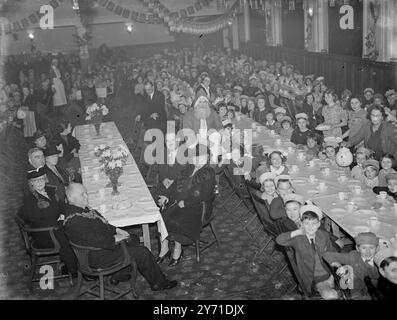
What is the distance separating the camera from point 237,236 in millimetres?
7066

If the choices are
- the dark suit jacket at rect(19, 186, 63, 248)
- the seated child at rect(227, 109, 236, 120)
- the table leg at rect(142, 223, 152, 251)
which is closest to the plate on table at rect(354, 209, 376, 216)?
the table leg at rect(142, 223, 152, 251)

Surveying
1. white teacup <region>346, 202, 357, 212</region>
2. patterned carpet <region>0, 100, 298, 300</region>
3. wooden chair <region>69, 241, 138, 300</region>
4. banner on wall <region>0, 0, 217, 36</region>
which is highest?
banner on wall <region>0, 0, 217, 36</region>

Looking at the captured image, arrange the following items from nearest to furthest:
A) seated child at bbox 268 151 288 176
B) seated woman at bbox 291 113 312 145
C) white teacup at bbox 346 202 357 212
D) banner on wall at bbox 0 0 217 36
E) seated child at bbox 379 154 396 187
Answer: white teacup at bbox 346 202 357 212, seated child at bbox 379 154 396 187, seated child at bbox 268 151 288 176, seated woman at bbox 291 113 312 145, banner on wall at bbox 0 0 217 36

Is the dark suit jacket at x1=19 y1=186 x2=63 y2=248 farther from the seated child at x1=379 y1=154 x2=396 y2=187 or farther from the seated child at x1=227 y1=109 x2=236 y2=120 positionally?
the seated child at x1=227 y1=109 x2=236 y2=120

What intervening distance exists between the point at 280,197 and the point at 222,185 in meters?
3.49

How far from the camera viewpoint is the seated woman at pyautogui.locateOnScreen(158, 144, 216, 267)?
20.3 feet

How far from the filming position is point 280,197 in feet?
18.7

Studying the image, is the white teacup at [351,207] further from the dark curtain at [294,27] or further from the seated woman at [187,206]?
the dark curtain at [294,27]

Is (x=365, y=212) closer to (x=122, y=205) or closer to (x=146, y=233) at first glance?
(x=146, y=233)

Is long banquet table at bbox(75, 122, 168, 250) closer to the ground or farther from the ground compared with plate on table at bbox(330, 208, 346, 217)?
farther from the ground

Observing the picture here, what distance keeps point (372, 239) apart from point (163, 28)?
69.5ft

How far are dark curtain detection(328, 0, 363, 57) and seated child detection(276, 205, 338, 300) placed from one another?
9040 millimetres

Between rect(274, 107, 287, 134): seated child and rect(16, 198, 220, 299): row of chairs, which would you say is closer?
rect(16, 198, 220, 299): row of chairs
